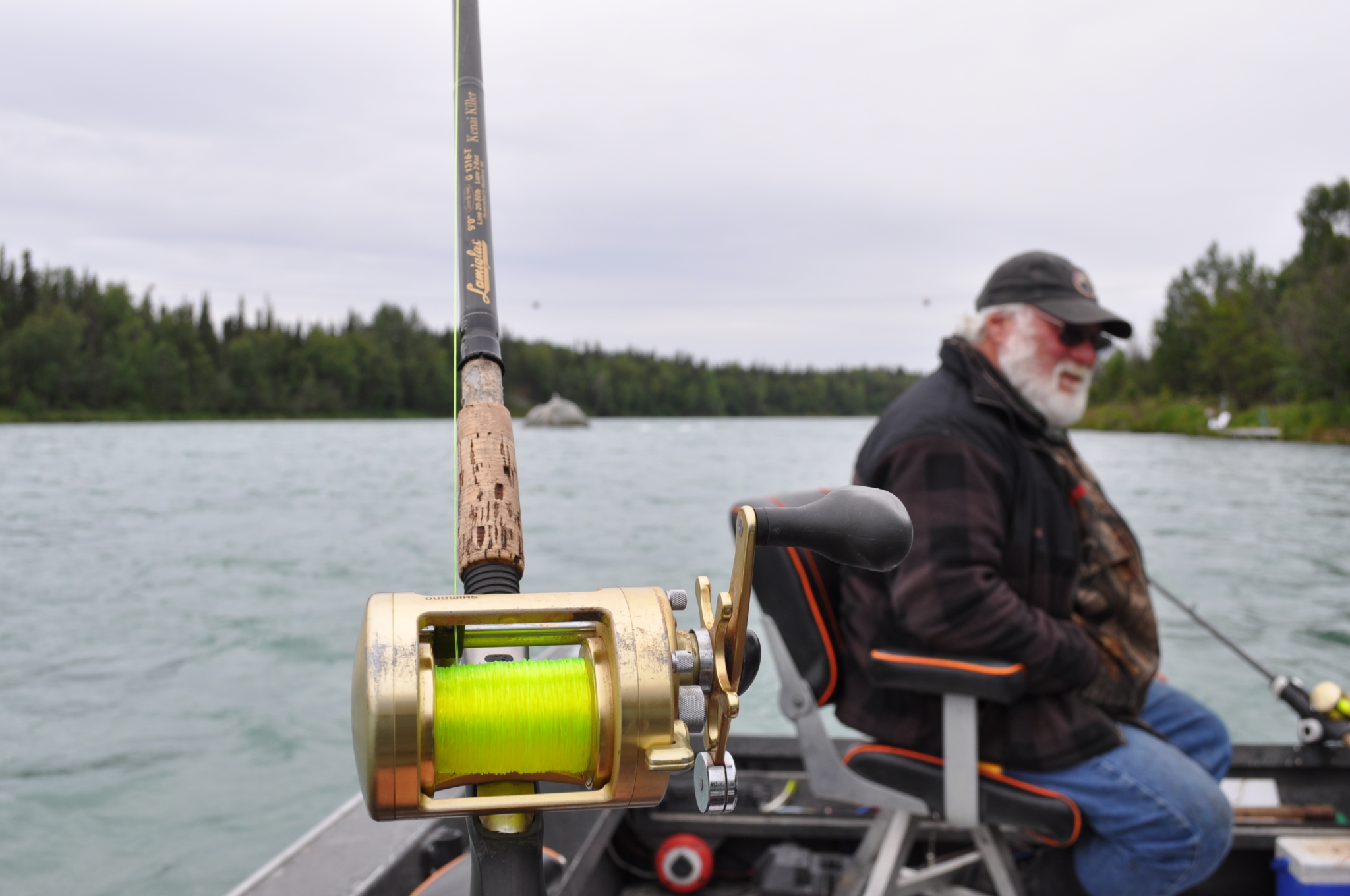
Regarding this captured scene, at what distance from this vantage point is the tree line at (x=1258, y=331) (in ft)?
115

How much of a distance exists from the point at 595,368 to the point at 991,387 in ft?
→ 223

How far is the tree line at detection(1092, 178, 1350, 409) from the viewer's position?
35.2 meters

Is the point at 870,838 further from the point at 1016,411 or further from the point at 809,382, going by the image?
the point at 809,382

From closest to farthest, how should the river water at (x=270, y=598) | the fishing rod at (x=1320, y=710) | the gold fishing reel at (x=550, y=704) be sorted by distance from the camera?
the gold fishing reel at (x=550, y=704)
the fishing rod at (x=1320, y=710)
the river water at (x=270, y=598)

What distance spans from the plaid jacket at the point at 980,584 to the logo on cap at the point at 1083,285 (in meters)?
0.41

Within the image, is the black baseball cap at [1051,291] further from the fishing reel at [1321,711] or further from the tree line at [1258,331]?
the tree line at [1258,331]

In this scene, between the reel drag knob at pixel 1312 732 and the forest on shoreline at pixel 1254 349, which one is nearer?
the reel drag knob at pixel 1312 732

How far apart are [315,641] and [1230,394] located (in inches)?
1839

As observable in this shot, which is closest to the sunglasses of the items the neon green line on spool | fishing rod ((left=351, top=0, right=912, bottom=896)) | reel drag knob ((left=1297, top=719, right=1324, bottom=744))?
reel drag knob ((left=1297, top=719, right=1324, bottom=744))

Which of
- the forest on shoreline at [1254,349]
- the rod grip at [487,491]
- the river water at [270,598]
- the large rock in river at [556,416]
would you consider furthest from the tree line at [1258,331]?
the rod grip at [487,491]

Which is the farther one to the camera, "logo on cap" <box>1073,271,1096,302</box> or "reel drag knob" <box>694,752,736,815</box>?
"logo on cap" <box>1073,271,1096,302</box>

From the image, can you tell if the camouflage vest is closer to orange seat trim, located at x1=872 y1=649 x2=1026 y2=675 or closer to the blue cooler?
orange seat trim, located at x1=872 y1=649 x2=1026 y2=675

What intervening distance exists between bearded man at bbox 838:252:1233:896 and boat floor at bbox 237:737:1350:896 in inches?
15.8

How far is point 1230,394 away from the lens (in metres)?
45.5
